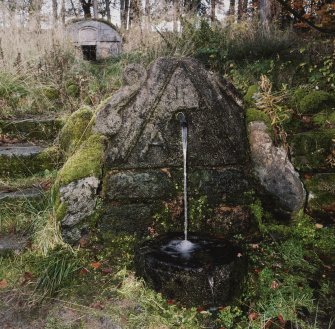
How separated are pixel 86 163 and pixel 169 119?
32.1 inches

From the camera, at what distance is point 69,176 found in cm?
289

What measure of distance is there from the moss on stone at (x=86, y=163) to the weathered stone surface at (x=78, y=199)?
0.17 feet

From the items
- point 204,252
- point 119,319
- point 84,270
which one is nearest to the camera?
point 119,319

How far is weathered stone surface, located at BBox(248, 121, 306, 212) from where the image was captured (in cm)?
309

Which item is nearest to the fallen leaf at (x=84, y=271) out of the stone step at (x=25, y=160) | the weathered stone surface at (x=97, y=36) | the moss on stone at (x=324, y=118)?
the stone step at (x=25, y=160)

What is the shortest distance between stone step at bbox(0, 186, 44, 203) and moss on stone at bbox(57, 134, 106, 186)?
1.44ft

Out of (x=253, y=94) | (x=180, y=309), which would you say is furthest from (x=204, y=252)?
(x=253, y=94)

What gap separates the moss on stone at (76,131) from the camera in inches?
140

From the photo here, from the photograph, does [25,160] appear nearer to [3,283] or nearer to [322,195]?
[3,283]

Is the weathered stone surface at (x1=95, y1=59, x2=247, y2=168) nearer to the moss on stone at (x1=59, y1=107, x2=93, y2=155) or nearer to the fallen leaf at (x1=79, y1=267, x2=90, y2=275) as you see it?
the moss on stone at (x1=59, y1=107, x2=93, y2=155)

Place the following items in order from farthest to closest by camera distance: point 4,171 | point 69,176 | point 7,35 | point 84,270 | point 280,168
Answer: point 7,35, point 4,171, point 280,168, point 69,176, point 84,270

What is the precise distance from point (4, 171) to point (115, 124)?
1.68m

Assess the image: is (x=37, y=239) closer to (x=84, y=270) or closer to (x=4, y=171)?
(x=84, y=270)

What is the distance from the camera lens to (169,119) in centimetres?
297
